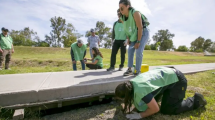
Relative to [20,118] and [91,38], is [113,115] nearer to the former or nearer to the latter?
[20,118]

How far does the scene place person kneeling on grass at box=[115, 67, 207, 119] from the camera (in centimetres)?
183

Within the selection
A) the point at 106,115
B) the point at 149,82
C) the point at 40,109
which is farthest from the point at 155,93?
the point at 40,109

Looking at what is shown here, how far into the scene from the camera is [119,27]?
372 cm

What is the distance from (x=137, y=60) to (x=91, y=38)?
3982mm

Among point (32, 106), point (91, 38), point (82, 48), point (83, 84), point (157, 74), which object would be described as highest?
point (91, 38)

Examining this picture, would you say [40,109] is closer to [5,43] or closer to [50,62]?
[5,43]

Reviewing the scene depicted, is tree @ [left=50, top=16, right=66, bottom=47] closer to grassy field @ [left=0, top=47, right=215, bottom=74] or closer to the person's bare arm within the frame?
grassy field @ [left=0, top=47, right=215, bottom=74]

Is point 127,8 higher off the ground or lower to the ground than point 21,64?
higher

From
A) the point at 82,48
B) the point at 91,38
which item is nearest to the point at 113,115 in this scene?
the point at 82,48

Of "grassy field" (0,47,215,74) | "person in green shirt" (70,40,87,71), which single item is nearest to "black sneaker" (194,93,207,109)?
"person in green shirt" (70,40,87,71)

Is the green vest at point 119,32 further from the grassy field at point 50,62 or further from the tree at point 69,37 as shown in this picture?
the tree at point 69,37

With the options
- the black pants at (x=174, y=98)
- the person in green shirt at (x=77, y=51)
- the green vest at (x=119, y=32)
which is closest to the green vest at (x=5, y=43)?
the person in green shirt at (x=77, y=51)

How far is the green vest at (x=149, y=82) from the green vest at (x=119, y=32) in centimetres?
187

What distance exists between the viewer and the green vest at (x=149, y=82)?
181cm
